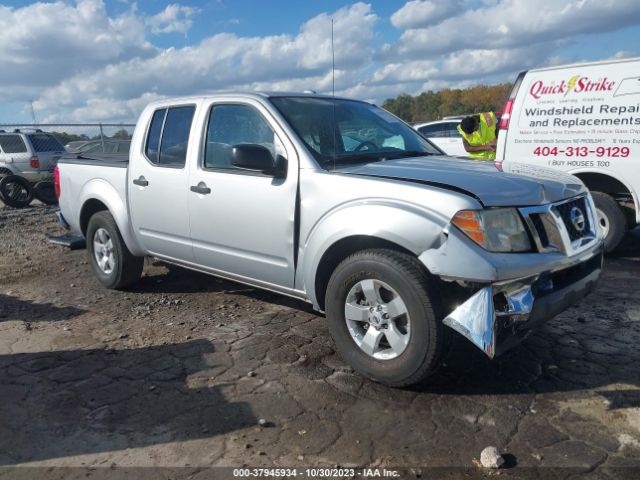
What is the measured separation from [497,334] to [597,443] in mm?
713

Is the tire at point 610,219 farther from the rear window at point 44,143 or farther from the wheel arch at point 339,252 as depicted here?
the rear window at point 44,143

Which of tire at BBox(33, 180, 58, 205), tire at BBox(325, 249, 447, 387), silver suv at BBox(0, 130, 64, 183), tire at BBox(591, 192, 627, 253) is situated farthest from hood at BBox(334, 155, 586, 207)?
silver suv at BBox(0, 130, 64, 183)

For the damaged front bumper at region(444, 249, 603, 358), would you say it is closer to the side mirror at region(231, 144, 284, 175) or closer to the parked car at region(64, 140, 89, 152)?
the side mirror at region(231, 144, 284, 175)

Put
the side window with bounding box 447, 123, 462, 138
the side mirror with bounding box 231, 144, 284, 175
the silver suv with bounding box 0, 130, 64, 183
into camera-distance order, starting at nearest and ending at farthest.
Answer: the side mirror with bounding box 231, 144, 284, 175 → the silver suv with bounding box 0, 130, 64, 183 → the side window with bounding box 447, 123, 462, 138

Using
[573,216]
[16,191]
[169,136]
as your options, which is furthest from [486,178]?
[16,191]

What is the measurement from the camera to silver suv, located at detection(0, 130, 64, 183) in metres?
14.0

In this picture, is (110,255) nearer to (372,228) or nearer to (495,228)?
(372,228)

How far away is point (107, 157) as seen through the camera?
20.4 ft

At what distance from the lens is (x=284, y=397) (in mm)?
3467

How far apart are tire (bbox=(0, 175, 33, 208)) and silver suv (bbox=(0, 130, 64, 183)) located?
2.73 feet

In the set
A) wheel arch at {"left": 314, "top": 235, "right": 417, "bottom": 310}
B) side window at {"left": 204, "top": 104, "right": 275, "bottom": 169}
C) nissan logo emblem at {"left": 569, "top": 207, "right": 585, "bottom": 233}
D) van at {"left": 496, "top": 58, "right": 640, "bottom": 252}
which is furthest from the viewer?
van at {"left": 496, "top": 58, "right": 640, "bottom": 252}

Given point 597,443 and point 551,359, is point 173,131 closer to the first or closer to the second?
point 551,359

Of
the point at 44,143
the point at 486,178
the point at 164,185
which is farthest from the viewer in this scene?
the point at 44,143

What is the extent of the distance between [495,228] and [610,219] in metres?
4.22
